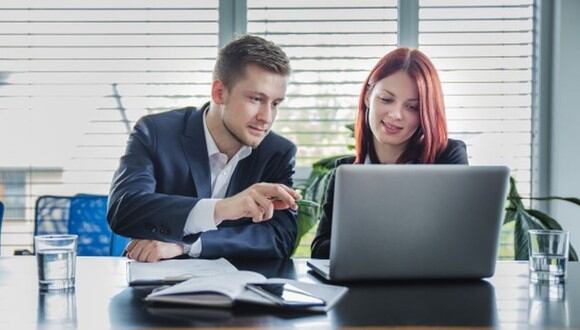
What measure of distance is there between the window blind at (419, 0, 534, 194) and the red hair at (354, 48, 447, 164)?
54.4 inches

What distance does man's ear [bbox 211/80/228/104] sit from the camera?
2234mm

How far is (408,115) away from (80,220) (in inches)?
64.5

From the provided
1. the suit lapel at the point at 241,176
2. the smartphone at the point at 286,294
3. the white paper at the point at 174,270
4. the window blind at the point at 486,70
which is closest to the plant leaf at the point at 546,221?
the window blind at the point at 486,70

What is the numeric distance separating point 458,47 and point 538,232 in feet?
6.99

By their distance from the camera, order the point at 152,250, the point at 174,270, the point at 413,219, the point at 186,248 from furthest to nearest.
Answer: the point at 186,248, the point at 152,250, the point at 174,270, the point at 413,219

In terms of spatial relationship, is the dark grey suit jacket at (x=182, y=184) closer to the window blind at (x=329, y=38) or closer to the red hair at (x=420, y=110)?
the red hair at (x=420, y=110)

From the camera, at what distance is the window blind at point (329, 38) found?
11.6ft

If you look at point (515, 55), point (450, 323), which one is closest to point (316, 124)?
point (515, 55)

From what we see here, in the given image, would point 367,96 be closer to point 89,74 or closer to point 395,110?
point 395,110

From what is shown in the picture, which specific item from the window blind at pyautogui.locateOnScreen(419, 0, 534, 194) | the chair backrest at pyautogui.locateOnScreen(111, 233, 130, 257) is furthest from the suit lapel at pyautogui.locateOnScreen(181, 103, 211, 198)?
the window blind at pyautogui.locateOnScreen(419, 0, 534, 194)

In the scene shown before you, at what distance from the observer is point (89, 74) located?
11.6ft

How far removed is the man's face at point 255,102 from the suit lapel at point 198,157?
11 cm

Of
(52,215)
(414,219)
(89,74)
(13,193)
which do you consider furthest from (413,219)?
(13,193)

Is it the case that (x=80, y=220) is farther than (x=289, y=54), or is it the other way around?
(x=289, y=54)
